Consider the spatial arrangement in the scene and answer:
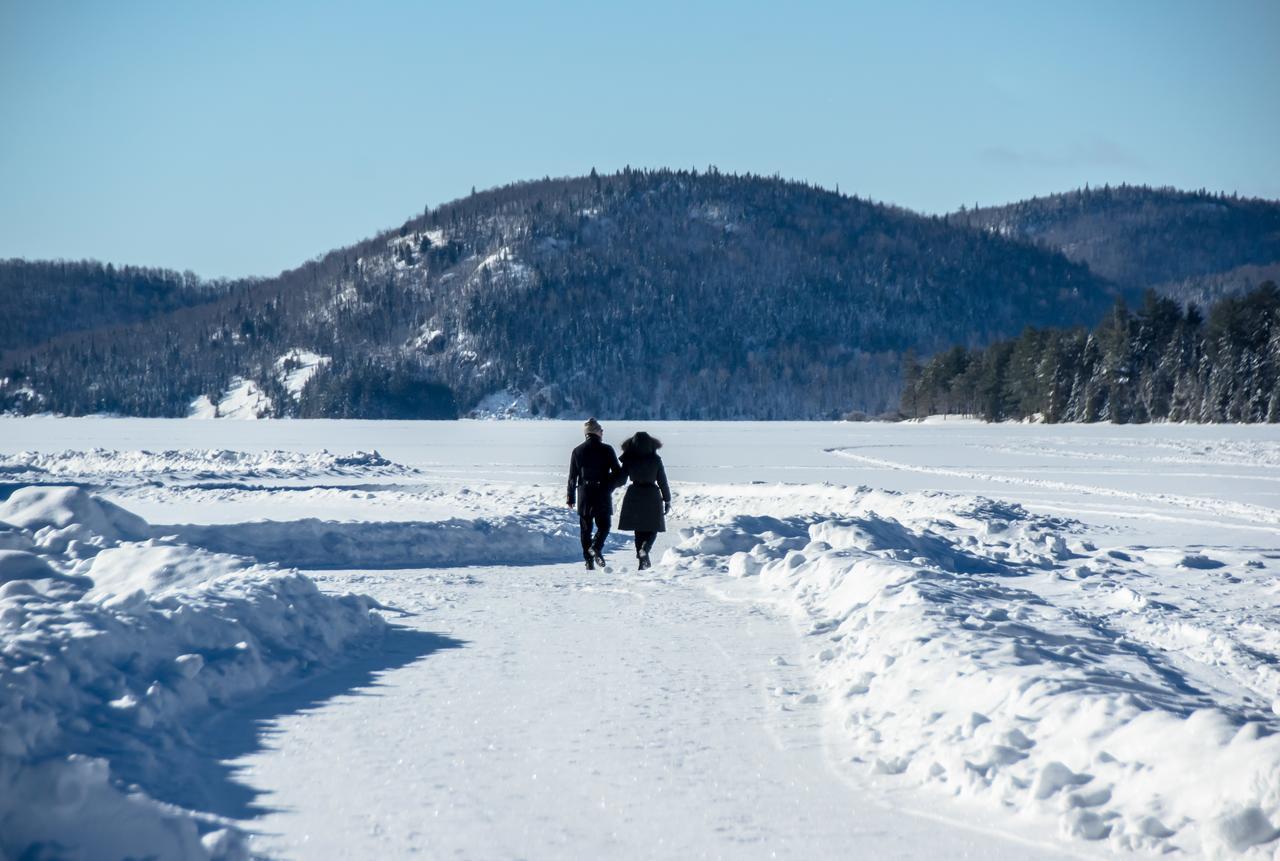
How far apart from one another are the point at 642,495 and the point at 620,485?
1.32 feet

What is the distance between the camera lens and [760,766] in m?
5.70

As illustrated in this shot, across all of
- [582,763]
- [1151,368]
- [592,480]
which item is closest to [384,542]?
[592,480]

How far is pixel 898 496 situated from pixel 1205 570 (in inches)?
388

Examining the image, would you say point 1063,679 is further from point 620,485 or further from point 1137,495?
point 1137,495

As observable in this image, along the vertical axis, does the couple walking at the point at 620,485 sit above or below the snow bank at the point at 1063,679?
above

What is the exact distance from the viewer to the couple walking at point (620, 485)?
13.5 meters

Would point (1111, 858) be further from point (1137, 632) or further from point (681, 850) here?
point (1137, 632)

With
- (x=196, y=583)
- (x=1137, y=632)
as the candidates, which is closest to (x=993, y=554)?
(x=1137, y=632)

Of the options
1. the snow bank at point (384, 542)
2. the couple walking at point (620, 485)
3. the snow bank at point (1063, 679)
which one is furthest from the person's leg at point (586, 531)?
the snow bank at point (384, 542)

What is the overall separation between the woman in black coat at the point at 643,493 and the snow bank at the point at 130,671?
4396mm

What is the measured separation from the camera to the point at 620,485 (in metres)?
13.5

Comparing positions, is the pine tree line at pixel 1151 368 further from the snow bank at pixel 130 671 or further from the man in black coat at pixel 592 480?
the snow bank at pixel 130 671

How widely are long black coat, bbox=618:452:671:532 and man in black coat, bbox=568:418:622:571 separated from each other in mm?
176

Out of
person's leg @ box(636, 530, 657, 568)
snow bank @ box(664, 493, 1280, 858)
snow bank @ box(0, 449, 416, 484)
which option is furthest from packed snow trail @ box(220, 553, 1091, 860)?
snow bank @ box(0, 449, 416, 484)
